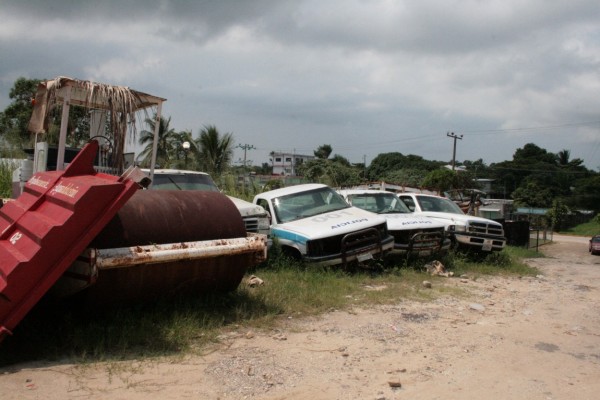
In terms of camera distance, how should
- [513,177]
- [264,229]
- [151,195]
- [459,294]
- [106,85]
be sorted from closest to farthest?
[151,195] → [106,85] → [459,294] → [264,229] → [513,177]

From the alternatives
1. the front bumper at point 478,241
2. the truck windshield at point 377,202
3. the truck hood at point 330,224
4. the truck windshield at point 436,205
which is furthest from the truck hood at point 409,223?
the truck windshield at point 436,205

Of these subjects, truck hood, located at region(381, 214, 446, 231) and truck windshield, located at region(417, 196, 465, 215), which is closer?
truck hood, located at region(381, 214, 446, 231)

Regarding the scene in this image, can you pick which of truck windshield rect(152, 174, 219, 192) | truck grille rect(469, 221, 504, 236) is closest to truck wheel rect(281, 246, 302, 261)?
truck windshield rect(152, 174, 219, 192)

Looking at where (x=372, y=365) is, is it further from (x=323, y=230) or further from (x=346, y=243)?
(x=323, y=230)

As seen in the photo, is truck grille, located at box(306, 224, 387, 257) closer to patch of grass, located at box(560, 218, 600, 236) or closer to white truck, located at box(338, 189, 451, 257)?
white truck, located at box(338, 189, 451, 257)

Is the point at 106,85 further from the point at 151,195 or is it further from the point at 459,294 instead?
the point at 459,294

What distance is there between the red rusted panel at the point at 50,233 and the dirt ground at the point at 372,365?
0.61 m

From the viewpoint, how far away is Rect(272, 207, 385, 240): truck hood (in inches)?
360

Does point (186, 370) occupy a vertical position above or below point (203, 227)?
below

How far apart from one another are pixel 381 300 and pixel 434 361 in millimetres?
2631

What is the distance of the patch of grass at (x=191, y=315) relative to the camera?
464 centimetres

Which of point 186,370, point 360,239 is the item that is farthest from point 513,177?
point 186,370

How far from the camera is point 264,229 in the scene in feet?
30.1

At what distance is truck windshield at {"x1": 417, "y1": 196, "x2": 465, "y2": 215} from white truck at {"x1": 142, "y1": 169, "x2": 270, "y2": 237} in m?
6.11
